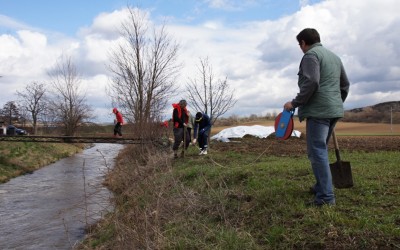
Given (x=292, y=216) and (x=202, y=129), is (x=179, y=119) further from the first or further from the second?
(x=292, y=216)

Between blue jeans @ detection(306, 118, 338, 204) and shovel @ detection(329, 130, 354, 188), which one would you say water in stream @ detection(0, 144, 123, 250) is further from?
shovel @ detection(329, 130, 354, 188)

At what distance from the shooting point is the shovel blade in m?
5.80

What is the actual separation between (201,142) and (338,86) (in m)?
9.64

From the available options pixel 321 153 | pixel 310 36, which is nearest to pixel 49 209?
pixel 321 153

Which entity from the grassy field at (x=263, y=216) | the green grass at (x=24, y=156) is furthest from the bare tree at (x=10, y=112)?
the grassy field at (x=263, y=216)

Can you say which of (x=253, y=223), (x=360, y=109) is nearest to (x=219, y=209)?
(x=253, y=223)

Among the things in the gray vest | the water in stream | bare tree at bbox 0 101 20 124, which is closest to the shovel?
the gray vest

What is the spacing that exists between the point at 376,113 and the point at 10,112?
4785 centimetres

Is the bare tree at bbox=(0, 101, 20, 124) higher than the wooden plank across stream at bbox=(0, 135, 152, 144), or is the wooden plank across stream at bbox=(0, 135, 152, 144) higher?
the bare tree at bbox=(0, 101, 20, 124)

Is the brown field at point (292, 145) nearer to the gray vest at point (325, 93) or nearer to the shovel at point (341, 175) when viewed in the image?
the shovel at point (341, 175)

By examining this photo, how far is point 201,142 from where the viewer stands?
14.8 m

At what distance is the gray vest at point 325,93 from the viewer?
205 inches

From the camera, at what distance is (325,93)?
17.1 feet

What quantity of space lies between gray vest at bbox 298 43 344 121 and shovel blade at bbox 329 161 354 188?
855mm
